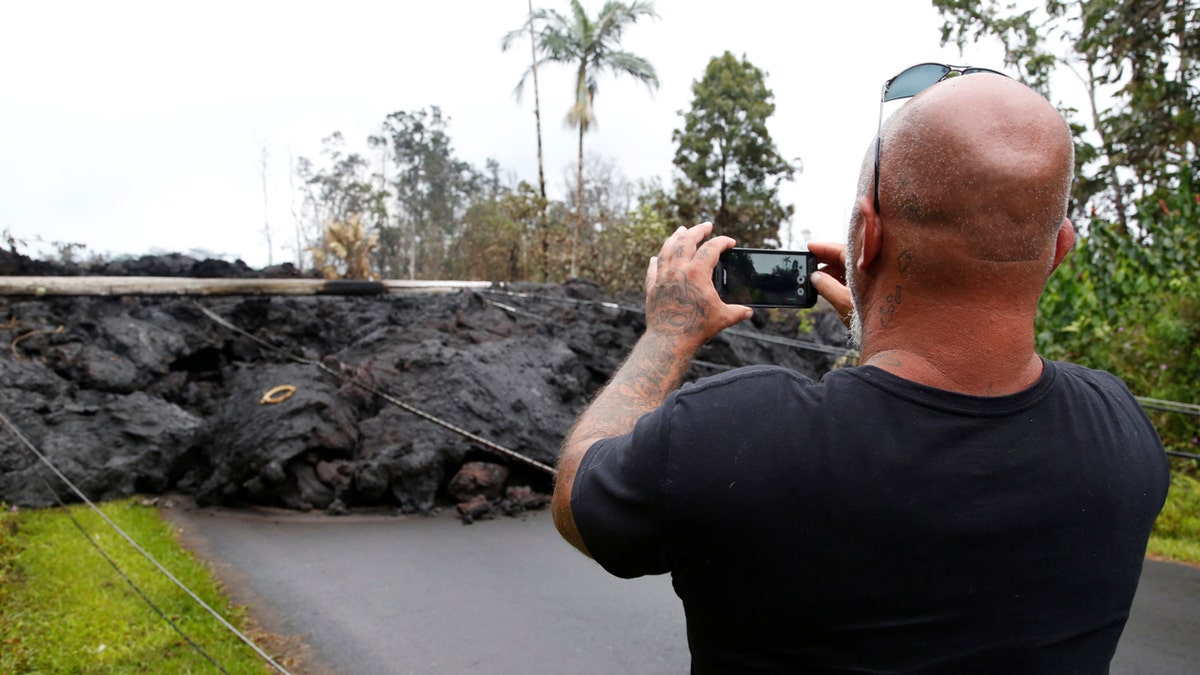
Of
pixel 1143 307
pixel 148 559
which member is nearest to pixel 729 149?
pixel 1143 307

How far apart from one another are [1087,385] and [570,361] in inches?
303

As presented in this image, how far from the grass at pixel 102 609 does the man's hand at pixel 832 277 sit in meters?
3.42

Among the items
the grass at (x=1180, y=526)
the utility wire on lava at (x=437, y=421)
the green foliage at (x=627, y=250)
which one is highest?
the green foliage at (x=627, y=250)

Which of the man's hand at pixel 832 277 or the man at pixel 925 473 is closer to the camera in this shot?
the man at pixel 925 473

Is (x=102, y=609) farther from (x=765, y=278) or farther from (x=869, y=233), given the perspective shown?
(x=869, y=233)

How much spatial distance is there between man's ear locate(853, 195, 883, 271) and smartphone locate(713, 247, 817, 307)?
354 mm

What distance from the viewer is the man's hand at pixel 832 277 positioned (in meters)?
1.56

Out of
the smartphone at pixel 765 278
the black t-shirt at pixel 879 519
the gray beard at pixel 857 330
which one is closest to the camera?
the black t-shirt at pixel 879 519

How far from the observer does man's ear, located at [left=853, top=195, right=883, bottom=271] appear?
1.14 meters

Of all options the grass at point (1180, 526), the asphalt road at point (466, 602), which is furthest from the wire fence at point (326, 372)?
the grass at point (1180, 526)

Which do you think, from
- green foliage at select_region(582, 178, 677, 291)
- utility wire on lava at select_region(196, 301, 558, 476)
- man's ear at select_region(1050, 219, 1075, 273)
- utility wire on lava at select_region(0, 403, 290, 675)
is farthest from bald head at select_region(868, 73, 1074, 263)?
green foliage at select_region(582, 178, 677, 291)

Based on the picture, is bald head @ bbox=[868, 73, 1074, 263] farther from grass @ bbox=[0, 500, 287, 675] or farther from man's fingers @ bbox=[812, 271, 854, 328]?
grass @ bbox=[0, 500, 287, 675]

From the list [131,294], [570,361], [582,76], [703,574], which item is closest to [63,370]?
[131,294]

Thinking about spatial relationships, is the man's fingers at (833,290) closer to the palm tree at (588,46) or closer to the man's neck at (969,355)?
the man's neck at (969,355)
